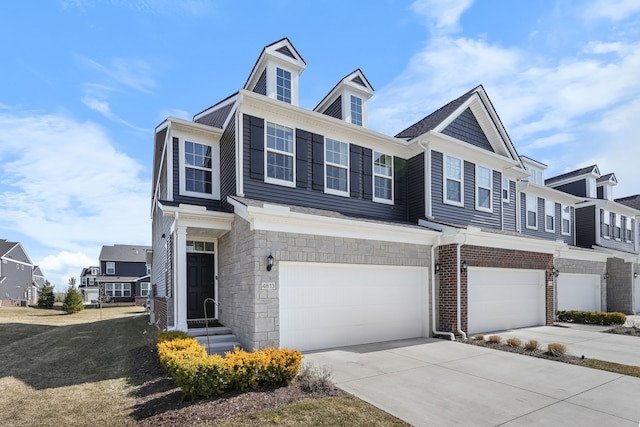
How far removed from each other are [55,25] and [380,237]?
9.18m

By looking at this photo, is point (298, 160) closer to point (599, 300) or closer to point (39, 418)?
point (39, 418)

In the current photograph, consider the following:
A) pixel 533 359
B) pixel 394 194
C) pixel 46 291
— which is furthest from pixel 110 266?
pixel 533 359

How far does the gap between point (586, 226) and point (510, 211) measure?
11.0 meters

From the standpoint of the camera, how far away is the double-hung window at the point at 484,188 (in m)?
14.4

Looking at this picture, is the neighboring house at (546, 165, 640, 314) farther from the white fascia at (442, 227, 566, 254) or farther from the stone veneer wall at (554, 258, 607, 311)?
the white fascia at (442, 227, 566, 254)

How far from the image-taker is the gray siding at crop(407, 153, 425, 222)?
12938 mm

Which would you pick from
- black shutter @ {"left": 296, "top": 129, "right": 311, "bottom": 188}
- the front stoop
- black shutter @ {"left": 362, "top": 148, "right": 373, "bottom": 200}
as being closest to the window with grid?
black shutter @ {"left": 296, "top": 129, "right": 311, "bottom": 188}

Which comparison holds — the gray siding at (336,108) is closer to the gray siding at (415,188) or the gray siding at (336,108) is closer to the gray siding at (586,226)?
the gray siding at (415,188)

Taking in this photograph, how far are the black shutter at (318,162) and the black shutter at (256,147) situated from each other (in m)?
1.76

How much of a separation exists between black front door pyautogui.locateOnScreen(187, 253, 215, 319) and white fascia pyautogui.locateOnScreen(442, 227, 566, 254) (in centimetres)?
761

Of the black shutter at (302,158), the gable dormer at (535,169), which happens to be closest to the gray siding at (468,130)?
the black shutter at (302,158)

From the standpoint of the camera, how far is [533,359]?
329 inches

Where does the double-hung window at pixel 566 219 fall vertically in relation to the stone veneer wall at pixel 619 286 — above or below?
above

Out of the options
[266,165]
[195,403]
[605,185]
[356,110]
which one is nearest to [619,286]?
[605,185]
